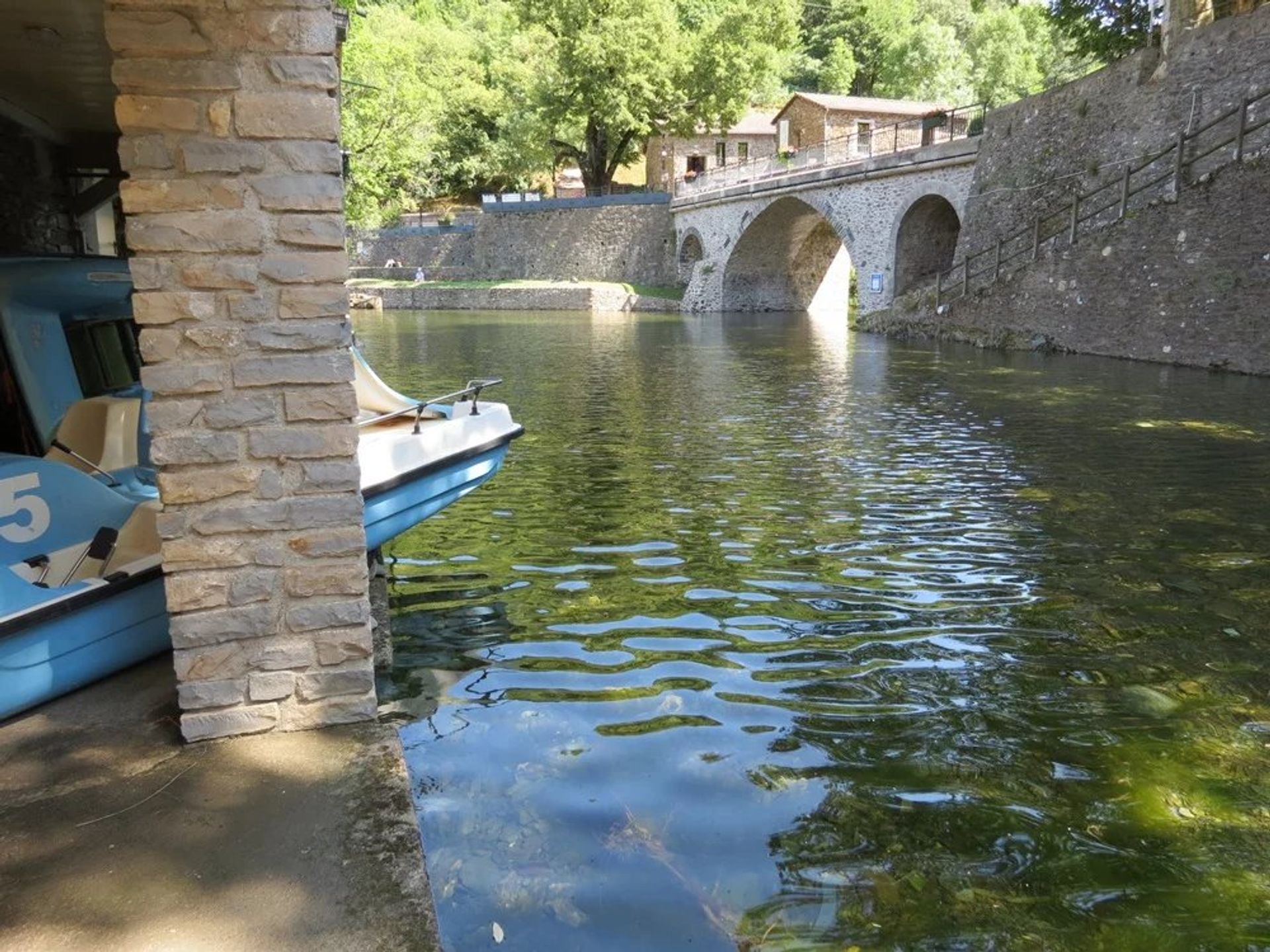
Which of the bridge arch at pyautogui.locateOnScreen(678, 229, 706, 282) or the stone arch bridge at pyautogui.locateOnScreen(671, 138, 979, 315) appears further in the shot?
the bridge arch at pyautogui.locateOnScreen(678, 229, 706, 282)

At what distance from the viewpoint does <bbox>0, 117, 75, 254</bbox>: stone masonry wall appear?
8.34 m

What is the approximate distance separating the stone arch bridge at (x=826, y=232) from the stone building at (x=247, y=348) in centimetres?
2372

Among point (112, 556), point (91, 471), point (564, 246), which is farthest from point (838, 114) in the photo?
point (112, 556)

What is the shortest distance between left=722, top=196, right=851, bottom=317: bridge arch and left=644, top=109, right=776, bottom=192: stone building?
12.9 m

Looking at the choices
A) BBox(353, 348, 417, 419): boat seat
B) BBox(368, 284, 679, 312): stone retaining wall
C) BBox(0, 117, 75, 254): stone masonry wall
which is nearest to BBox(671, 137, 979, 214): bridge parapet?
BBox(368, 284, 679, 312): stone retaining wall

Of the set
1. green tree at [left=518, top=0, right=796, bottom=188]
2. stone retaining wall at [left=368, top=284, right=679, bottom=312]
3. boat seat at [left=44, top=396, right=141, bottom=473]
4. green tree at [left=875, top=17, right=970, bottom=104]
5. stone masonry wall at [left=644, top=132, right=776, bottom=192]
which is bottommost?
boat seat at [left=44, top=396, right=141, bottom=473]

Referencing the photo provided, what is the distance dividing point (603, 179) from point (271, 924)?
47151mm

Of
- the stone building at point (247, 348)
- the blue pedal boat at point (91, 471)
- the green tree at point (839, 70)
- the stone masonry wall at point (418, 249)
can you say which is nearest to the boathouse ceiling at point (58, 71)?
the blue pedal boat at point (91, 471)

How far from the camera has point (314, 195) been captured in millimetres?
3404

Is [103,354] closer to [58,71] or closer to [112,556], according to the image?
[58,71]

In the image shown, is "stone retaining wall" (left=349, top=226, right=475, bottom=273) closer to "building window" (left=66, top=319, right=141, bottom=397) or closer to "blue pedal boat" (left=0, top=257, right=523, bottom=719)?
"building window" (left=66, top=319, right=141, bottom=397)

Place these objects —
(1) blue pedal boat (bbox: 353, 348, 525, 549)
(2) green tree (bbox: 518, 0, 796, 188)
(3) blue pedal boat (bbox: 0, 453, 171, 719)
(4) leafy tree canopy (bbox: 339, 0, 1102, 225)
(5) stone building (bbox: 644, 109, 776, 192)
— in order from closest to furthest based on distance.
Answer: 1. (3) blue pedal boat (bbox: 0, 453, 171, 719)
2. (1) blue pedal boat (bbox: 353, 348, 525, 549)
3. (4) leafy tree canopy (bbox: 339, 0, 1102, 225)
4. (2) green tree (bbox: 518, 0, 796, 188)
5. (5) stone building (bbox: 644, 109, 776, 192)

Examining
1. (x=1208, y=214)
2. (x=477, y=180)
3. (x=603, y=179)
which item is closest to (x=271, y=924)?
(x=1208, y=214)

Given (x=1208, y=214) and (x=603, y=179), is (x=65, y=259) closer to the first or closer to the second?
(x=1208, y=214)
